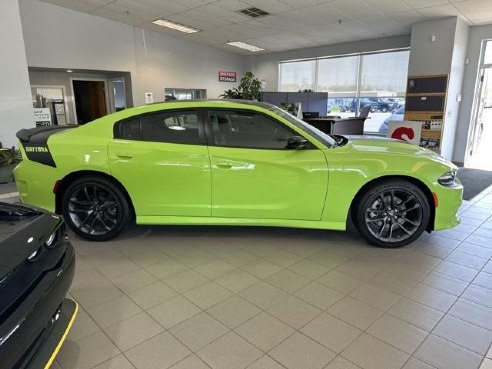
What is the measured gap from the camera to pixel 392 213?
3021 millimetres

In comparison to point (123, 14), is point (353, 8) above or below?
below

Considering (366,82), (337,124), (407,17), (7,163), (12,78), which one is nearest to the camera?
(7,163)

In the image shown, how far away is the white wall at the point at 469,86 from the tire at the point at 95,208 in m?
7.65

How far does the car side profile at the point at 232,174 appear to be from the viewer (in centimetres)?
294

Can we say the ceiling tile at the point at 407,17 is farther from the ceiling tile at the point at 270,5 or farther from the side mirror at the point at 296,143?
→ the side mirror at the point at 296,143

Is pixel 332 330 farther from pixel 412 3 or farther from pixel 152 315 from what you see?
pixel 412 3

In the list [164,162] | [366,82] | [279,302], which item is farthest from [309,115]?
[279,302]

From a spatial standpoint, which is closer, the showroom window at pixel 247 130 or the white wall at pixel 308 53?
the showroom window at pixel 247 130

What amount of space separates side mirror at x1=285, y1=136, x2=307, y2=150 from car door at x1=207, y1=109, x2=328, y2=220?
1.7 inches

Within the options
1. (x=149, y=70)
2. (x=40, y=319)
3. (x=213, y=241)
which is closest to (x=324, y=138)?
(x=213, y=241)

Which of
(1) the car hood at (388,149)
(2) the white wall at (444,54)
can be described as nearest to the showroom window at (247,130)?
(1) the car hood at (388,149)

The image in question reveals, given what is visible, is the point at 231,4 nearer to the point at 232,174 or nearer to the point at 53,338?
the point at 232,174

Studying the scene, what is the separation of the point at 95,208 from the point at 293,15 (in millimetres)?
6109

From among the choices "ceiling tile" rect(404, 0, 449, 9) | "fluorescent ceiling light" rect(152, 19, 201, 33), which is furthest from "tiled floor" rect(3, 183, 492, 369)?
"fluorescent ceiling light" rect(152, 19, 201, 33)
